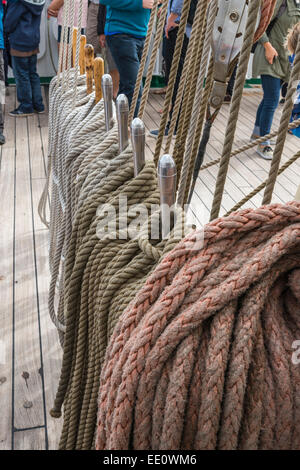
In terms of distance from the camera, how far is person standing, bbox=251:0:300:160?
10.1ft

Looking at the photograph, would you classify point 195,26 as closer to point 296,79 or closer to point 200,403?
point 296,79

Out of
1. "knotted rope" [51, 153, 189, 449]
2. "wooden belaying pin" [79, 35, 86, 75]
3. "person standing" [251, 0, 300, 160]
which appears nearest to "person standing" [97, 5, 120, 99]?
"person standing" [251, 0, 300, 160]

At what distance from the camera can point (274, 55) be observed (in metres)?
3.20

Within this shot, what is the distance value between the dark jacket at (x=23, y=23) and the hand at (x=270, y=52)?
6.20 feet

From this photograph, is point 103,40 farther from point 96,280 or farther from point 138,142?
point 96,280

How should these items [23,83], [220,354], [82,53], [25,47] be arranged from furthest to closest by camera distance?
[23,83] < [25,47] < [82,53] < [220,354]

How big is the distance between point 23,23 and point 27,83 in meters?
0.54

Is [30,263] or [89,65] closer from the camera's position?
[89,65]

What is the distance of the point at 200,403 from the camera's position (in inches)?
20.3

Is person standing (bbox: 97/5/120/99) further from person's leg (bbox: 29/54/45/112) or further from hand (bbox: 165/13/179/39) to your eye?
person's leg (bbox: 29/54/45/112)

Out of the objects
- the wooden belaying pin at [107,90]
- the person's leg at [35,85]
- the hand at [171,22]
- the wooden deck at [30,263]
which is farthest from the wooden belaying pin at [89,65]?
the person's leg at [35,85]

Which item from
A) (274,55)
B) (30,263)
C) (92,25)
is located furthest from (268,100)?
(30,263)

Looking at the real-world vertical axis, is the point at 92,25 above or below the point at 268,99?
above
